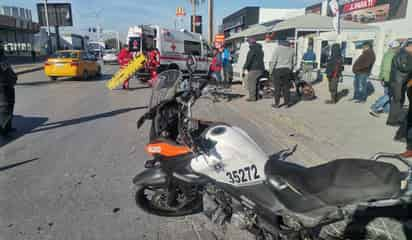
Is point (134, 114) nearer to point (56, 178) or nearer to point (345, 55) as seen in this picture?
point (56, 178)

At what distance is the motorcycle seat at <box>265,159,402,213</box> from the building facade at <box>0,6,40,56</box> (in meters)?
46.3

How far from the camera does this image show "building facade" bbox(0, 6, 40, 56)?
136ft

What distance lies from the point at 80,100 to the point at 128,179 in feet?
24.3

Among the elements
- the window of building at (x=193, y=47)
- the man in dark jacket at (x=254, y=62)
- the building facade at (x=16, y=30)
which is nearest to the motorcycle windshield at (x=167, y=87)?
the man in dark jacket at (x=254, y=62)

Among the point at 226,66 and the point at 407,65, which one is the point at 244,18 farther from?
the point at 407,65

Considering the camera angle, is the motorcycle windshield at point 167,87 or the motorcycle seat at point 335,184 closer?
the motorcycle seat at point 335,184

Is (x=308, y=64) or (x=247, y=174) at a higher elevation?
(x=308, y=64)

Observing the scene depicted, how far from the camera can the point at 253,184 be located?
2551 mm

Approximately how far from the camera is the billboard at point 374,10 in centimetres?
1977

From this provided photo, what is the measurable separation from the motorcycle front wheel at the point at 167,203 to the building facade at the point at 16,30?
1762 inches

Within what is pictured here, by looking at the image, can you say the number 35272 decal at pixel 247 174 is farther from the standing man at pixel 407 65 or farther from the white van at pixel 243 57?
the white van at pixel 243 57

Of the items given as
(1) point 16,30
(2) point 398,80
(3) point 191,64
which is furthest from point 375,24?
(1) point 16,30

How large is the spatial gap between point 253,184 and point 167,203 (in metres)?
1.14

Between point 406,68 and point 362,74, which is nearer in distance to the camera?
point 406,68
